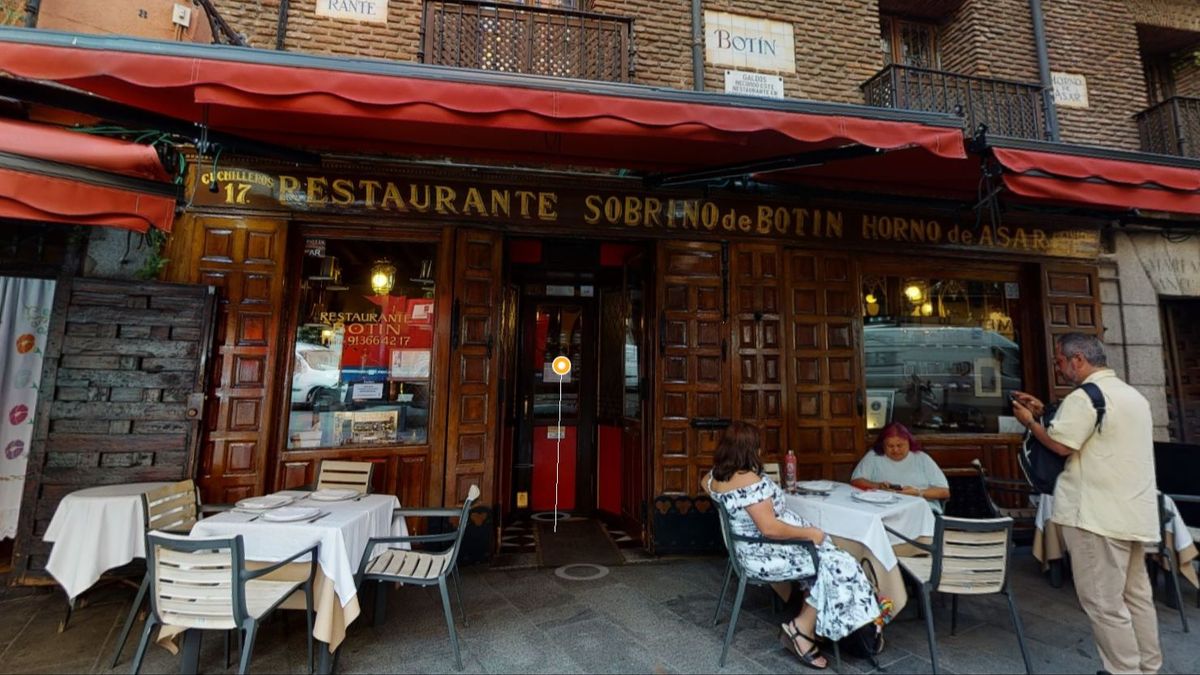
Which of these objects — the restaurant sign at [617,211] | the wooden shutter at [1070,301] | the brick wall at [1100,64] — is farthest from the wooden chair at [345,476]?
the brick wall at [1100,64]

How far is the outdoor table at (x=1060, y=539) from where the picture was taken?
4.07 metres

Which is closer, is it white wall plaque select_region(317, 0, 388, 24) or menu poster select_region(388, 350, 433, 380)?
menu poster select_region(388, 350, 433, 380)

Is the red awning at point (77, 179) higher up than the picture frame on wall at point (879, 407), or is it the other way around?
the red awning at point (77, 179)

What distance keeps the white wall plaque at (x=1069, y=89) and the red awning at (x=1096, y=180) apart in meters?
4.05

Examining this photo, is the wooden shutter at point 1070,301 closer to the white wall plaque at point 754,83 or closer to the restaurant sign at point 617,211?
the restaurant sign at point 617,211

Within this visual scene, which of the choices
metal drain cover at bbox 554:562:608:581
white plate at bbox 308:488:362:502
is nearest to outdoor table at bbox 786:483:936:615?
metal drain cover at bbox 554:562:608:581

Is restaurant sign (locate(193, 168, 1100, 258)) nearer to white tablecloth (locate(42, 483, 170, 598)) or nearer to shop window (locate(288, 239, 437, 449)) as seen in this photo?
shop window (locate(288, 239, 437, 449))

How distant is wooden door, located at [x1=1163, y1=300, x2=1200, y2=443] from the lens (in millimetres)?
6941

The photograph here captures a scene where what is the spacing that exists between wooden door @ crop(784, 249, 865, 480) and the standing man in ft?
9.04

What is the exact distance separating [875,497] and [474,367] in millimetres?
3877

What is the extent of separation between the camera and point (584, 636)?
141 inches

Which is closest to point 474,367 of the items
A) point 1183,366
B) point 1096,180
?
point 1096,180

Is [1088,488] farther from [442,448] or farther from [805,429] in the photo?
[442,448]

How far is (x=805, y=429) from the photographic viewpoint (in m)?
5.79
